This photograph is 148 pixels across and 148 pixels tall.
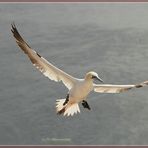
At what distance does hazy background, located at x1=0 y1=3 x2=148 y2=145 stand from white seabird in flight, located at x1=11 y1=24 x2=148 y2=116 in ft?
0.13

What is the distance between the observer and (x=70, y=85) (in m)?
3.93

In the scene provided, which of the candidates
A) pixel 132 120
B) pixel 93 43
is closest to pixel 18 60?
pixel 93 43

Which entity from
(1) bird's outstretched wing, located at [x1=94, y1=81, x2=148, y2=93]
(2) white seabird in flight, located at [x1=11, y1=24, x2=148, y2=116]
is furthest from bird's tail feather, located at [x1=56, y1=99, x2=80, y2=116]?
(1) bird's outstretched wing, located at [x1=94, y1=81, x2=148, y2=93]

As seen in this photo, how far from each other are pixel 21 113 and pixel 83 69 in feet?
1.37

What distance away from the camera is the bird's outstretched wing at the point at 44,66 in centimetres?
384

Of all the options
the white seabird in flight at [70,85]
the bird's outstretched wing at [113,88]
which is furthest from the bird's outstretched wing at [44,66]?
the bird's outstretched wing at [113,88]

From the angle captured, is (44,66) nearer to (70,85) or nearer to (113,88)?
(70,85)

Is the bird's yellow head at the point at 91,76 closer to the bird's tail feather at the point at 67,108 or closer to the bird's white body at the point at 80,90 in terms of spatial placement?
the bird's white body at the point at 80,90

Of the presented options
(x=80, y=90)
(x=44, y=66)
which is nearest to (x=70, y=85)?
(x=80, y=90)

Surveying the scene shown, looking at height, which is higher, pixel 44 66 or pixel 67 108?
pixel 44 66

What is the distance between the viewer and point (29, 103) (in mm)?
3984

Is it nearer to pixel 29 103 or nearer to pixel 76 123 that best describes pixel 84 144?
pixel 76 123

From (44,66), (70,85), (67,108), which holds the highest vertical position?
(44,66)

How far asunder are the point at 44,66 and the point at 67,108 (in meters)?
0.27
